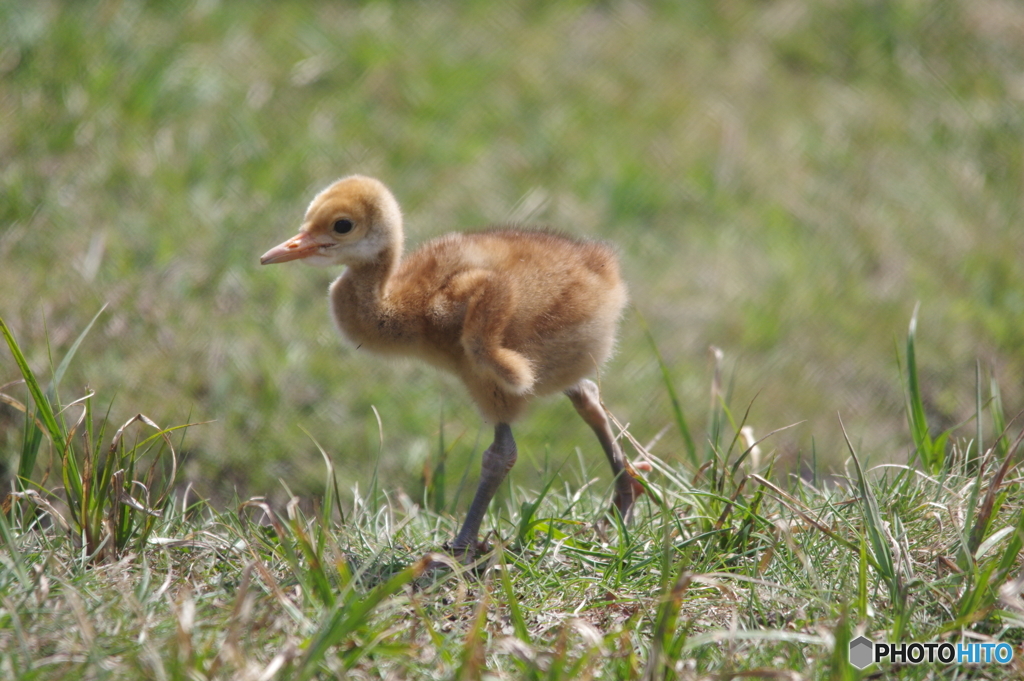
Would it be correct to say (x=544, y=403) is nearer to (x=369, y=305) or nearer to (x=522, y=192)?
(x=369, y=305)

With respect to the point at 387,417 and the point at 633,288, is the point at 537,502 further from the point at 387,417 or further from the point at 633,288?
the point at 633,288

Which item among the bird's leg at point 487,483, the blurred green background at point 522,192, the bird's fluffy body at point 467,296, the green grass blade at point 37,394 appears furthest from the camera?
the blurred green background at point 522,192

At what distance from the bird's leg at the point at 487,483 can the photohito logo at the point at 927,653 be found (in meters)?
0.95

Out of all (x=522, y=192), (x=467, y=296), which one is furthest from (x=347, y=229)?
(x=522, y=192)

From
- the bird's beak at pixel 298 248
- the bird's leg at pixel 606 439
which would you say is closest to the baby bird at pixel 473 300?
the bird's beak at pixel 298 248

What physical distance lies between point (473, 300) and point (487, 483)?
1.62 feet

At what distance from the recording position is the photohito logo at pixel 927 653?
204 cm

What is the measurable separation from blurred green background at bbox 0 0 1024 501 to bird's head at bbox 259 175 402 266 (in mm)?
1198

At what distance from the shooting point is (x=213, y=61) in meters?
5.40

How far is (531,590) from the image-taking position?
7.66 ft

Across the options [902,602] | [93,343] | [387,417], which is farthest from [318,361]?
[902,602]

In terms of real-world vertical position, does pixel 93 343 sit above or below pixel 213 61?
below

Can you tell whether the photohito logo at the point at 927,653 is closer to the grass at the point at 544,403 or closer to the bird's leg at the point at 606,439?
the grass at the point at 544,403

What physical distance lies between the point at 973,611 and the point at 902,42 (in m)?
5.09
